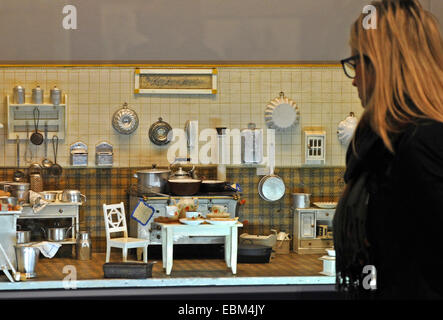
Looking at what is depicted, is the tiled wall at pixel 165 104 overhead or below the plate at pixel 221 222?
overhead

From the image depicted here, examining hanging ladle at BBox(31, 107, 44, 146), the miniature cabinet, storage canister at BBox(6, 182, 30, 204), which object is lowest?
the miniature cabinet

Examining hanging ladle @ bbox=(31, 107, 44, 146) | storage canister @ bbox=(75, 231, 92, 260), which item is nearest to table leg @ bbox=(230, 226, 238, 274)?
storage canister @ bbox=(75, 231, 92, 260)

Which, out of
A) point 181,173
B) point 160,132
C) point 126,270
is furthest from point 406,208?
point 160,132

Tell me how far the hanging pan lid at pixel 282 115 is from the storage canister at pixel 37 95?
2548 millimetres

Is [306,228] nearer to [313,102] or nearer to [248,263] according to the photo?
[248,263]

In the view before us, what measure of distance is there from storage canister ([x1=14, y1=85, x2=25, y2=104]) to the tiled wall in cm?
6

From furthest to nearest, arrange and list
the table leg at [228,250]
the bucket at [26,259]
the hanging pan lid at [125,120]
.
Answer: the hanging pan lid at [125,120] → the table leg at [228,250] → the bucket at [26,259]

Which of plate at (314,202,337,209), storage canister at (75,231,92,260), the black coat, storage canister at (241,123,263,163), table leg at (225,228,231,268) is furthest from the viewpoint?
storage canister at (241,123,263,163)

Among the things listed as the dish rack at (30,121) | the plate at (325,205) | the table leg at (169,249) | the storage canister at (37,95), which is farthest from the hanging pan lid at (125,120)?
the plate at (325,205)

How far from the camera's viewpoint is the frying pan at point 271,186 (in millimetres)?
7625

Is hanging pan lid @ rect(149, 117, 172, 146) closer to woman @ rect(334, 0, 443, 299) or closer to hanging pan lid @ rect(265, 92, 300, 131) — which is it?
hanging pan lid @ rect(265, 92, 300, 131)

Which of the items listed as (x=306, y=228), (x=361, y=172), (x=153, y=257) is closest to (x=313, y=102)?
(x=306, y=228)

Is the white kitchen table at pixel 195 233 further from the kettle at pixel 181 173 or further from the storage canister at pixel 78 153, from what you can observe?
the storage canister at pixel 78 153

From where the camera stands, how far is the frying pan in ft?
25.0
